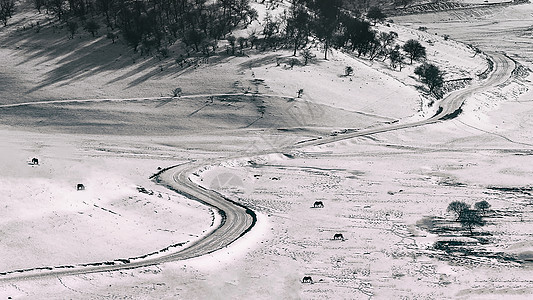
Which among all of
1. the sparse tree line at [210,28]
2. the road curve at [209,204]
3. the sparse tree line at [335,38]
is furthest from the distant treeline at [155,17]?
the road curve at [209,204]

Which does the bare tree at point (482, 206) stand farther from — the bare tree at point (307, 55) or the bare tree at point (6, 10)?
the bare tree at point (6, 10)

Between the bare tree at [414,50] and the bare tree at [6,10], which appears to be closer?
the bare tree at [6,10]

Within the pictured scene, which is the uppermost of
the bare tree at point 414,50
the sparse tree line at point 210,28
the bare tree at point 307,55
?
the sparse tree line at point 210,28

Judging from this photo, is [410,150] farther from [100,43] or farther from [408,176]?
[100,43]

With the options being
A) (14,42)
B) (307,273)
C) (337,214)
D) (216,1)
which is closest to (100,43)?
(14,42)

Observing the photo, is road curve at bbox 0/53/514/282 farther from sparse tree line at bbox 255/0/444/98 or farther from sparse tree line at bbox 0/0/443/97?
sparse tree line at bbox 0/0/443/97

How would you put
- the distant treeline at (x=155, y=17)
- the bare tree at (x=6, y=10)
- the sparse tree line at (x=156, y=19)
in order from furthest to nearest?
the bare tree at (x=6, y=10) < the distant treeline at (x=155, y=17) < the sparse tree line at (x=156, y=19)

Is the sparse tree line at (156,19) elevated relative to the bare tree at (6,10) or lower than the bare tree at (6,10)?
lower

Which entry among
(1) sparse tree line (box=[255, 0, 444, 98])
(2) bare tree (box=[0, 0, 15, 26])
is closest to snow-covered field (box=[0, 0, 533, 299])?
(1) sparse tree line (box=[255, 0, 444, 98])

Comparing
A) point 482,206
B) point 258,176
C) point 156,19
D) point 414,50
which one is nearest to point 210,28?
point 156,19
